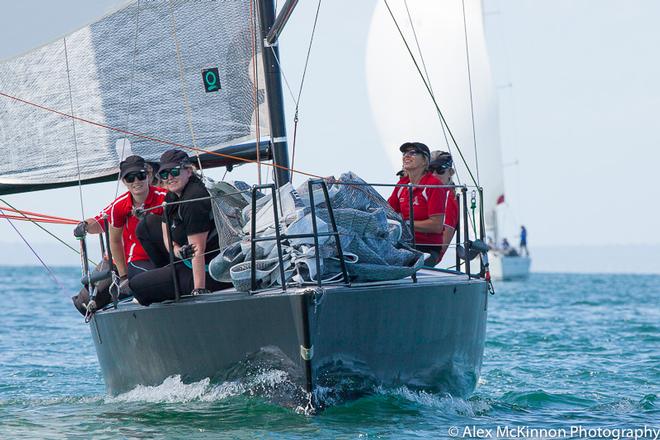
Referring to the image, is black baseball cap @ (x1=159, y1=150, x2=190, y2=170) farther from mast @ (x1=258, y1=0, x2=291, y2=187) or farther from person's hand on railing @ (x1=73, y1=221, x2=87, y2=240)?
mast @ (x1=258, y1=0, x2=291, y2=187)

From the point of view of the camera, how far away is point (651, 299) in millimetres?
27453

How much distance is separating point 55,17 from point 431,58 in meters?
26.5

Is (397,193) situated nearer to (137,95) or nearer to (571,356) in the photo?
(137,95)

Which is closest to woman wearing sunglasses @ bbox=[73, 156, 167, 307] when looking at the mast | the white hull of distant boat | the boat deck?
the boat deck

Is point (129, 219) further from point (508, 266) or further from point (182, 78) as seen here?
point (508, 266)

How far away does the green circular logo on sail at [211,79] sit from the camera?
920 cm

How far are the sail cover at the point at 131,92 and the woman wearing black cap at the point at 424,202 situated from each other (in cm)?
176

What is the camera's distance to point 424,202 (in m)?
7.79

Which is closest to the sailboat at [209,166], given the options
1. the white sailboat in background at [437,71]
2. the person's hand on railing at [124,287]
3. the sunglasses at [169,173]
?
the person's hand on railing at [124,287]

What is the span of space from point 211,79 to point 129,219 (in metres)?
2.17

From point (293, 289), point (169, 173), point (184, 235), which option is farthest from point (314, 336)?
point (169, 173)

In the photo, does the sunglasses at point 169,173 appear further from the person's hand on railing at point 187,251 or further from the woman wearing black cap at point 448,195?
the woman wearing black cap at point 448,195

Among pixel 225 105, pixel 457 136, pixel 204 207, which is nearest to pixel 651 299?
pixel 457 136

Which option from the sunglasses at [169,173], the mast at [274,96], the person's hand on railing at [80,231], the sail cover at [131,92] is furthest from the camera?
the sail cover at [131,92]
